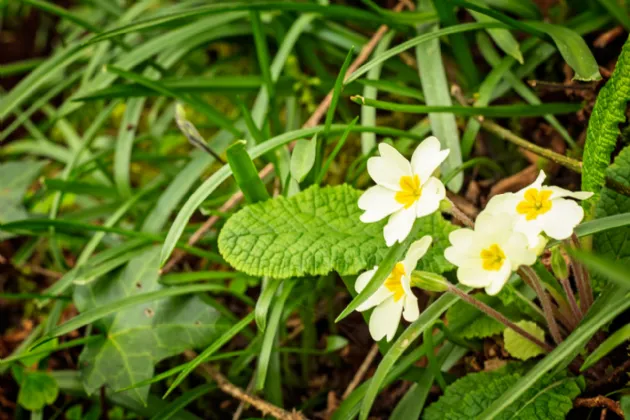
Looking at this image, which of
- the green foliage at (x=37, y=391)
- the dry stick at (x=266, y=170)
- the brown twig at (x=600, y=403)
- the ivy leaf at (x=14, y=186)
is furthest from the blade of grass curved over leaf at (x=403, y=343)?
the ivy leaf at (x=14, y=186)

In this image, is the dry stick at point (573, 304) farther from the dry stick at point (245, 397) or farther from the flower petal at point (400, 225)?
the dry stick at point (245, 397)

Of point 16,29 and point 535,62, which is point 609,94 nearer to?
point 535,62

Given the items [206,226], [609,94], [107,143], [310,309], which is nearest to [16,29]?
[107,143]

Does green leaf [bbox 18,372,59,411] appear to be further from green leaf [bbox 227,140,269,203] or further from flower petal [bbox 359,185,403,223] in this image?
flower petal [bbox 359,185,403,223]

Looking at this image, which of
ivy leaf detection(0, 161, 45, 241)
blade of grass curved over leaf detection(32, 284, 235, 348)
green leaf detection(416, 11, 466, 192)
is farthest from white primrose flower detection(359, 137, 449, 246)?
ivy leaf detection(0, 161, 45, 241)

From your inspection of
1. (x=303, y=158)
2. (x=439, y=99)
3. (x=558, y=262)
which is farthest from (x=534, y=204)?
(x=439, y=99)

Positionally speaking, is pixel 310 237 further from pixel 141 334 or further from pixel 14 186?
pixel 14 186
